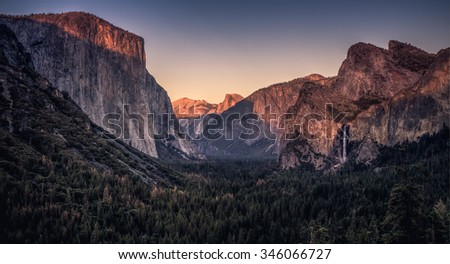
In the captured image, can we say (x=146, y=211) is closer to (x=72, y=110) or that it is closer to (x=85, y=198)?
(x=85, y=198)

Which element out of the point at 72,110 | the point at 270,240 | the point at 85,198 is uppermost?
the point at 72,110

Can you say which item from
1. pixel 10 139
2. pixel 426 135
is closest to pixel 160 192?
pixel 10 139

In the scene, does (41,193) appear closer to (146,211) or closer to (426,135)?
(146,211)

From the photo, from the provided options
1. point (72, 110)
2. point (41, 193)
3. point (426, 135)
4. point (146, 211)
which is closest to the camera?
point (41, 193)

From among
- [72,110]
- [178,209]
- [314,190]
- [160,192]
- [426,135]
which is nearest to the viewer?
[178,209]

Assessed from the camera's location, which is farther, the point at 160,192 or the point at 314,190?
the point at 314,190

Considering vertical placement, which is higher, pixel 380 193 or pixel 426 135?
pixel 426 135

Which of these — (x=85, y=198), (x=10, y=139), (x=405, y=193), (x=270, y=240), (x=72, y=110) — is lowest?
(x=270, y=240)

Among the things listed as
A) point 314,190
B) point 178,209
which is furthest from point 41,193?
point 314,190
